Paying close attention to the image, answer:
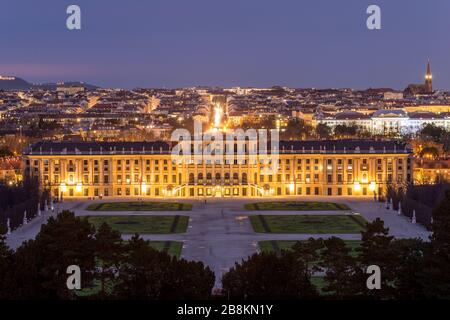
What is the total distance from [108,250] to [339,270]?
9.48 metres

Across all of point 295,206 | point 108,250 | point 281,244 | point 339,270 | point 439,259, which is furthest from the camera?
point 295,206

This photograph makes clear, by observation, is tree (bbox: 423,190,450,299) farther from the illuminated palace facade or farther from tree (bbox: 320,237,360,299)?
the illuminated palace facade

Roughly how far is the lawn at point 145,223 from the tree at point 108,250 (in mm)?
26733

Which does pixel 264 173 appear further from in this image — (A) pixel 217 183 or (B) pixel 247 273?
(B) pixel 247 273

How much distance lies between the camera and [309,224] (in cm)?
7412

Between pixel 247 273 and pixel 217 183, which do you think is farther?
pixel 217 183

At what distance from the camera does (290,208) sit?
284 ft

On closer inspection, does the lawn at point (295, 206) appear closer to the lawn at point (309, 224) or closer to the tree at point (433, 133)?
the lawn at point (309, 224)

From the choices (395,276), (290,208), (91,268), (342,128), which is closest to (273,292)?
(395,276)

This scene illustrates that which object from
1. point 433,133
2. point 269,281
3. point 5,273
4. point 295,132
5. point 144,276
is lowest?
point 269,281

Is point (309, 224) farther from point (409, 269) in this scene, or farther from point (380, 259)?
point (409, 269)

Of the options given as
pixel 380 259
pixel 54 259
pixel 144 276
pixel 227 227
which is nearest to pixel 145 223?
pixel 227 227

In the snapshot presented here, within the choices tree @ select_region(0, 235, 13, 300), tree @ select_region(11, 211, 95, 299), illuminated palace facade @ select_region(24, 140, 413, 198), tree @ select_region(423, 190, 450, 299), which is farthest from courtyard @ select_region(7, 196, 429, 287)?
tree @ select_region(423, 190, 450, 299)

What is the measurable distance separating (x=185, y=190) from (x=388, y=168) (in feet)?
66.7
